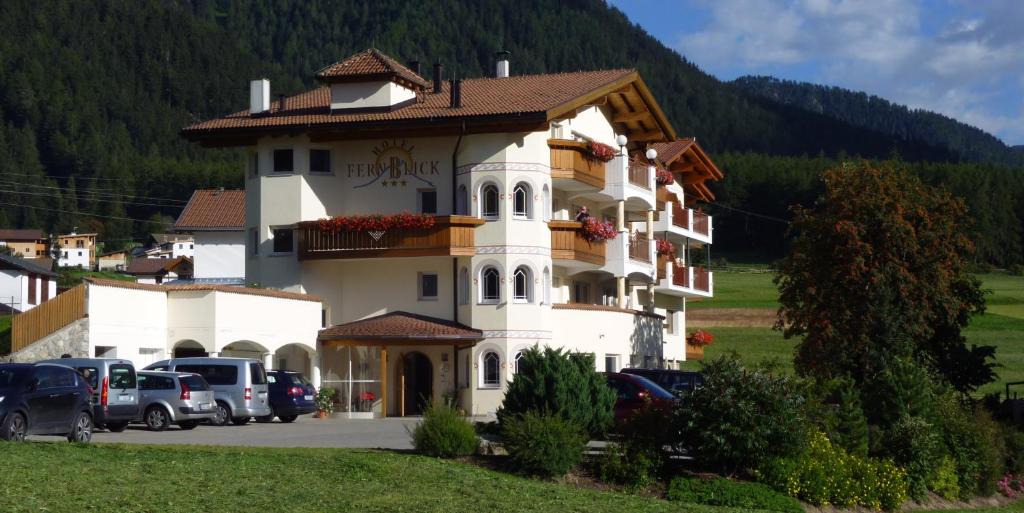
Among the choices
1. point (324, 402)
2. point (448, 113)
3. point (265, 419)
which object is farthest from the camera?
point (448, 113)

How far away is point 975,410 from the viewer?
37.2 meters

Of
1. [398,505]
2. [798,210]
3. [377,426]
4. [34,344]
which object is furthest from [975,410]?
[34,344]

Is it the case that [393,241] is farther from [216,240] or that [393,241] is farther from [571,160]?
[216,240]

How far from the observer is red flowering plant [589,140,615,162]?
5206cm

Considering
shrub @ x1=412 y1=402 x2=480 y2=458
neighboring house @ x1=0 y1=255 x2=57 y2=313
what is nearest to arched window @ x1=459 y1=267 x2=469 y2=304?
shrub @ x1=412 y1=402 x2=480 y2=458

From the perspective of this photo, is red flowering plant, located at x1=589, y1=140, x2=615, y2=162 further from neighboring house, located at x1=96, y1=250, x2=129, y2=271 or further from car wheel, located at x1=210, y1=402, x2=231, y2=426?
neighboring house, located at x1=96, y1=250, x2=129, y2=271

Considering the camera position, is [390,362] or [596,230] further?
[596,230]

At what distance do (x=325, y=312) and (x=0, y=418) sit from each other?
84.9 ft

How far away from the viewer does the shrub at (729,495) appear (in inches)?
1005

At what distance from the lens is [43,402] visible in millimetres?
26156

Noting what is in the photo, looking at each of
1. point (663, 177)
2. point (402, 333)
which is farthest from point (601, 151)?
point (402, 333)

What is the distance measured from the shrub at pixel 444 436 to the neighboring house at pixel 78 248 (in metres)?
146

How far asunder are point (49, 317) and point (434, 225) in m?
12.6

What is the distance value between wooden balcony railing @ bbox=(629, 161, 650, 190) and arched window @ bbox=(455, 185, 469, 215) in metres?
8.48
